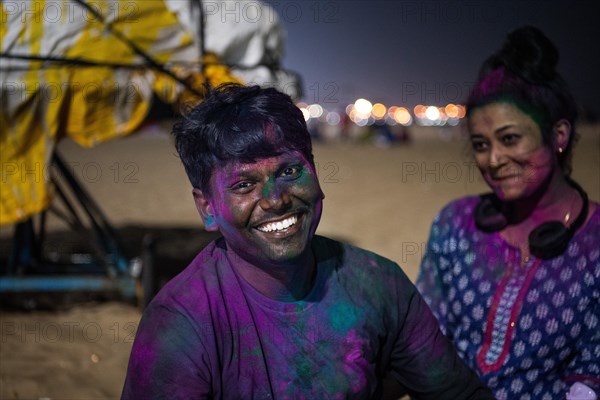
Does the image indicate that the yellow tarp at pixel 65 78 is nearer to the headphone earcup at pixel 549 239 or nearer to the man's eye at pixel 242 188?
the man's eye at pixel 242 188

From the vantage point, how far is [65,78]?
419cm

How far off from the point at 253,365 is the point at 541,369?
134 centimetres

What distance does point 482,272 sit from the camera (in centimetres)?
257

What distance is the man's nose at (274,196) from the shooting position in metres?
1.62

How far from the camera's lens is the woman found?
234 centimetres

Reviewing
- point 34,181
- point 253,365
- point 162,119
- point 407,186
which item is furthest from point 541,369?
point 407,186

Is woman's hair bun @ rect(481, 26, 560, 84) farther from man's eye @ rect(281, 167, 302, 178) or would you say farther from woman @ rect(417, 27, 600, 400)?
man's eye @ rect(281, 167, 302, 178)

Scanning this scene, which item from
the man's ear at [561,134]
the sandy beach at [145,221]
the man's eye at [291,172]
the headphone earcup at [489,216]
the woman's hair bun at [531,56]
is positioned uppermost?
the woman's hair bun at [531,56]

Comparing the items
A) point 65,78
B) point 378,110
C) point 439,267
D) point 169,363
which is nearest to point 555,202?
point 439,267

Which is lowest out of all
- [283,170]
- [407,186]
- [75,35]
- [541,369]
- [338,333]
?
[407,186]

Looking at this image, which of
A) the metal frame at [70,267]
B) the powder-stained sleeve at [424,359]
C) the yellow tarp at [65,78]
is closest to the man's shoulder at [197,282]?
the powder-stained sleeve at [424,359]

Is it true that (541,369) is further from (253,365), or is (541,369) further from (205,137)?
(205,137)

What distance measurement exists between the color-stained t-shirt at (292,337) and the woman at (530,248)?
581 millimetres

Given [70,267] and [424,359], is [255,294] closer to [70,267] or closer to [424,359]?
[424,359]
